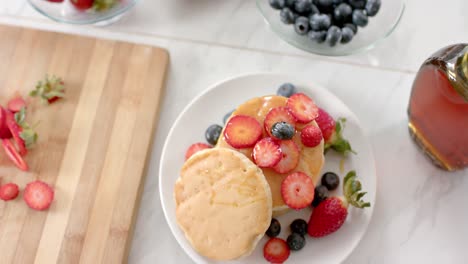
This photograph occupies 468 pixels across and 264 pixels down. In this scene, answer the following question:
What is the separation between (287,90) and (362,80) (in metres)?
0.28

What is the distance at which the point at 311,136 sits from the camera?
1394 mm

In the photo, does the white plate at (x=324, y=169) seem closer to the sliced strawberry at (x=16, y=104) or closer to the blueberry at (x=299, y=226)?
the blueberry at (x=299, y=226)

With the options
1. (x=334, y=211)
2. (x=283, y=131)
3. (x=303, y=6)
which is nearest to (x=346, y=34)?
(x=303, y=6)

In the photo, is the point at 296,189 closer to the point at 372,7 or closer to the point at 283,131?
the point at 283,131

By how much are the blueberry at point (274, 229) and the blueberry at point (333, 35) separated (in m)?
0.53

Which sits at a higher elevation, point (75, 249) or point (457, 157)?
point (457, 157)

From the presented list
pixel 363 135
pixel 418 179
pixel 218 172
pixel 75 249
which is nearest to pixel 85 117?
pixel 75 249

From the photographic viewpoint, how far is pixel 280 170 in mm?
1381

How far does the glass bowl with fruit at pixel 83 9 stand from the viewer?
1683 mm

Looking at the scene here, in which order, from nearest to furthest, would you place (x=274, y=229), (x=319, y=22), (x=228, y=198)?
(x=228, y=198) → (x=274, y=229) → (x=319, y=22)

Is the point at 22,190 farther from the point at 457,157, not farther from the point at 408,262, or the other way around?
the point at 457,157

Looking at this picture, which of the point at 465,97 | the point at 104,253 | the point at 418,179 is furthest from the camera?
the point at 418,179

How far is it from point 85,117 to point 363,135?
2.61 ft

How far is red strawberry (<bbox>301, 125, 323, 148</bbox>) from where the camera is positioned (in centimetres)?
139
